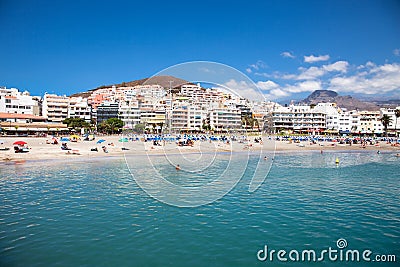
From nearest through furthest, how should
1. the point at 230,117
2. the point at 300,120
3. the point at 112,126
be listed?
the point at 230,117 < the point at 112,126 < the point at 300,120

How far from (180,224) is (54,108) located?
276 feet

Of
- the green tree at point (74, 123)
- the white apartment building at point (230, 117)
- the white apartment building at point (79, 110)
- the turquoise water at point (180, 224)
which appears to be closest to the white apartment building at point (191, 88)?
the white apartment building at point (230, 117)

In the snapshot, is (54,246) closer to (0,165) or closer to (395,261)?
(395,261)

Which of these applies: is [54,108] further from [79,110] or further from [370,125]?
[370,125]

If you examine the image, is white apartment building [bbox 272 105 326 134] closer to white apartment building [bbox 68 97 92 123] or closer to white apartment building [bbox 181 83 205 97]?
white apartment building [bbox 68 97 92 123]

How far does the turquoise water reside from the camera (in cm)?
799

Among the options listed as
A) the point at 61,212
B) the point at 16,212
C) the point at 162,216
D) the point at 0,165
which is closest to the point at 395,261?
the point at 162,216

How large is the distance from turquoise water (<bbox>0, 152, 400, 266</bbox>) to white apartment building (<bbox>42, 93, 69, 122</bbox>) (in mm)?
72725

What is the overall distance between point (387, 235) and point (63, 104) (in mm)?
89048

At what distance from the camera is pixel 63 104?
8512 centimetres

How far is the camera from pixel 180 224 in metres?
10.5

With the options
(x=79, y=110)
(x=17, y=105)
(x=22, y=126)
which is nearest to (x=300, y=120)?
(x=79, y=110)

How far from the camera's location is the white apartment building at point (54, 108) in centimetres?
8288

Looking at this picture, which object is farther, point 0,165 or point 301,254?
point 0,165
